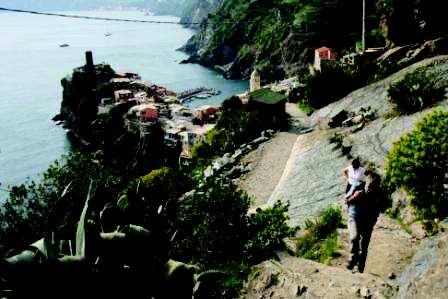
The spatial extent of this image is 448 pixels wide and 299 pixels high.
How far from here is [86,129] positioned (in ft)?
269

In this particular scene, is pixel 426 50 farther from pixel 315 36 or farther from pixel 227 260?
pixel 315 36

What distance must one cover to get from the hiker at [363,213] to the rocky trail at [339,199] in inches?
16.5

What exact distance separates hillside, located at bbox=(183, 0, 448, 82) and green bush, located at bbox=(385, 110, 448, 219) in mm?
22299

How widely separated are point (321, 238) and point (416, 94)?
7802 millimetres

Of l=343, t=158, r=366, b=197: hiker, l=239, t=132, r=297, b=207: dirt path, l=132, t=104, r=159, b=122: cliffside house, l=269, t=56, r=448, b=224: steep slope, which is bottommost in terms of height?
l=132, t=104, r=159, b=122: cliffside house

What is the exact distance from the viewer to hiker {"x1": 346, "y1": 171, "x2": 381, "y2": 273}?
820 centimetres

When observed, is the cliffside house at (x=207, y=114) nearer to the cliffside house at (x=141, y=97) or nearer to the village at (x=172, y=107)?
the village at (x=172, y=107)

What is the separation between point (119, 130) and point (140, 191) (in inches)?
2583

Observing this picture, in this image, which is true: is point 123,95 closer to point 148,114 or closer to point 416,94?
point 148,114

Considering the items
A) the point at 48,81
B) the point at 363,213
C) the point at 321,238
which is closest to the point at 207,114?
the point at 321,238

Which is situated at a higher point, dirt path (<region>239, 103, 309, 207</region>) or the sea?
dirt path (<region>239, 103, 309, 207</region>)

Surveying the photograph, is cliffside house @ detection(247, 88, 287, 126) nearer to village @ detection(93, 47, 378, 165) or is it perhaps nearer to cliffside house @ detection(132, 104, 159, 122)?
village @ detection(93, 47, 378, 165)

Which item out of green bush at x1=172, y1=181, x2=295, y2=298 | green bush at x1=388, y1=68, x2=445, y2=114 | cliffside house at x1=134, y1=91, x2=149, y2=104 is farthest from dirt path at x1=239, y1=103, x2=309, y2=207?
cliffside house at x1=134, y1=91, x2=149, y2=104

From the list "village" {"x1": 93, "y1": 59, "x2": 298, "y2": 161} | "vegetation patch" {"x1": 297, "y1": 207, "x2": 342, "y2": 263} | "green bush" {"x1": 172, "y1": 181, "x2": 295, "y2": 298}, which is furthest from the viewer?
"village" {"x1": 93, "y1": 59, "x2": 298, "y2": 161}
